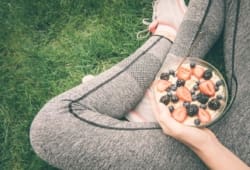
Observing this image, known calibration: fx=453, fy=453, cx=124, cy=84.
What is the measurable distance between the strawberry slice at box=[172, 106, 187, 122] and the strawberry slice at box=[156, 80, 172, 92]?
93 mm

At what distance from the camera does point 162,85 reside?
1522 millimetres

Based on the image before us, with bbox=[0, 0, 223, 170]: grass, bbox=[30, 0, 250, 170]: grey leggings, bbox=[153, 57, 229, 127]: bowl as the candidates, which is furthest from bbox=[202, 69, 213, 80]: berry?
bbox=[0, 0, 223, 170]: grass

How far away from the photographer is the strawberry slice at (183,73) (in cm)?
152

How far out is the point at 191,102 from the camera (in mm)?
1474

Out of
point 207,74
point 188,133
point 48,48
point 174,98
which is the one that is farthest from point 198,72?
point 48,48

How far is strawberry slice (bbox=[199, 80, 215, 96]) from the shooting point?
148 cm

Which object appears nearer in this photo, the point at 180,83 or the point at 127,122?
the point at 180,83

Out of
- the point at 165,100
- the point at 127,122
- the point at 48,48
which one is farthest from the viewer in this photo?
the point at 48,48

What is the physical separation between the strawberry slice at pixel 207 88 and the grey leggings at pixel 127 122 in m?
0.10

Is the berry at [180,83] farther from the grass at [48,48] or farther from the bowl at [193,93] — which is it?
the grass at [48,48]

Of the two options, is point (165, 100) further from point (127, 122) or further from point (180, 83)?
point (127, 122)

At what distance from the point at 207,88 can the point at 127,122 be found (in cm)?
31

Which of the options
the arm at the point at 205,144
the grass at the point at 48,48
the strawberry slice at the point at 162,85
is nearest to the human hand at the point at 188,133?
the arm at the point at 205,144

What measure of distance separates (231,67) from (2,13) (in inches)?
42.7
